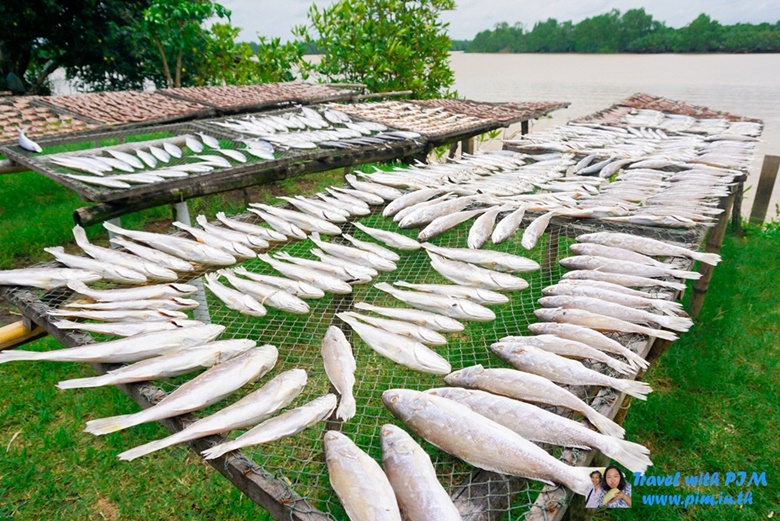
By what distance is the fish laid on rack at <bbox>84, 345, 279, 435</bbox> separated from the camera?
71.8 inches

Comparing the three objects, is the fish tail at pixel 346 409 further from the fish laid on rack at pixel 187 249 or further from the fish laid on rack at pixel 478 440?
the fish laid on rack at pixel 187 249

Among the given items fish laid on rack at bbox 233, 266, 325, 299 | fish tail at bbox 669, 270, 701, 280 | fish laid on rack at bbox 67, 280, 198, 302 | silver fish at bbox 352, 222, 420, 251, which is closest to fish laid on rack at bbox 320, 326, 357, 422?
fish laid on rack at bbox 233, 266, 325, 299

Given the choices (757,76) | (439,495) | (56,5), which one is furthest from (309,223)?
(757,76)

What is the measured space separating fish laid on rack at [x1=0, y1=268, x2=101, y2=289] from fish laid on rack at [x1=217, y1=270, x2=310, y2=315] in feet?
2.72

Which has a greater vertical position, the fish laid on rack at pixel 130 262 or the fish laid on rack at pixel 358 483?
the fish laid on rack at pixel 130 262

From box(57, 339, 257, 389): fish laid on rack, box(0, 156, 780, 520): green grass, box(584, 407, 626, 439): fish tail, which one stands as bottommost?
box(0, 156, 780, 520): green grass

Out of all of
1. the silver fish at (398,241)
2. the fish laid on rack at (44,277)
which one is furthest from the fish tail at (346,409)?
the fish laid on rack at (44,277)

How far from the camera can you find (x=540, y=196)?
440cm

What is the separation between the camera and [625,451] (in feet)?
5.79

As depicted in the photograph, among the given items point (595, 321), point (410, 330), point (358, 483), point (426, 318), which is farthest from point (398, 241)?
point (358, 483)

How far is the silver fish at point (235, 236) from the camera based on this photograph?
3.58 m

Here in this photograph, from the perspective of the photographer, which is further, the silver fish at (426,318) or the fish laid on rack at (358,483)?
the silver fish at (426,318)

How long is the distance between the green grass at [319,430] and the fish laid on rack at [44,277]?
1033 mm

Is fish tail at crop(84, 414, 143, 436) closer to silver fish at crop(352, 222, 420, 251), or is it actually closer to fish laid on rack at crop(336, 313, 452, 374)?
fish laid on rack at crop(336, 313, 452, 374)
